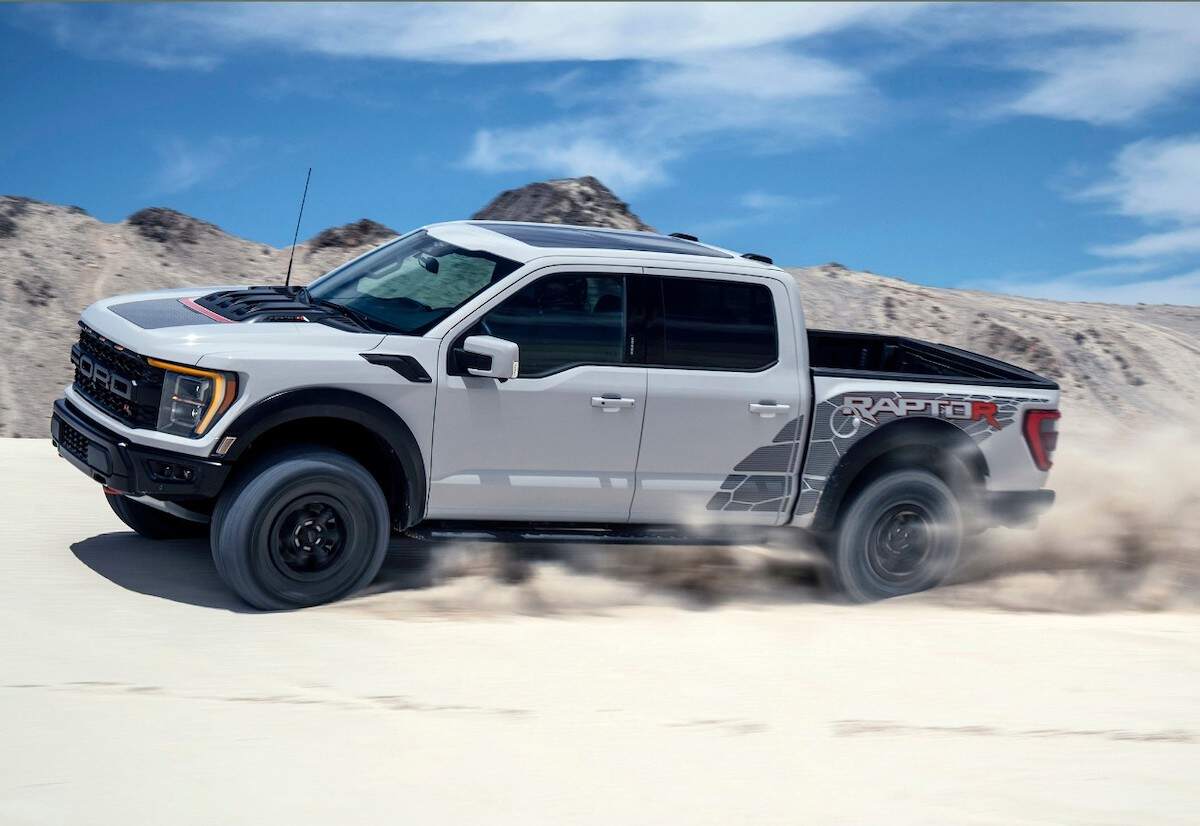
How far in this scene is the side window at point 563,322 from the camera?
6.07m

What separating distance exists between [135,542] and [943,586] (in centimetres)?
434

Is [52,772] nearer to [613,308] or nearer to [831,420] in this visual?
[613,308]

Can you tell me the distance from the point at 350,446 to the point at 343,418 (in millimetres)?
282

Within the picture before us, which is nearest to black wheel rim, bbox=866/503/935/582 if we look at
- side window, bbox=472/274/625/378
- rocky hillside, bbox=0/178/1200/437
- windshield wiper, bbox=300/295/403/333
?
side window, bbox=472/274/625/378

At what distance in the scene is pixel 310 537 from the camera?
584cm

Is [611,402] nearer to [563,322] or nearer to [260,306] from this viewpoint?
[563,322]

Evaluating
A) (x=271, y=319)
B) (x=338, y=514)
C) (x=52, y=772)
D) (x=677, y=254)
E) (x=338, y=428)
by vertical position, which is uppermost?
(x=677, y=254)

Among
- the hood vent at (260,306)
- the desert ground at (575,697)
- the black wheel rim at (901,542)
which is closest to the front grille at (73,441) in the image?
the desert ground at (575,697)

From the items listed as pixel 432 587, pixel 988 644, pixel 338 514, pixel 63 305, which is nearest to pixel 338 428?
pixel 338 514

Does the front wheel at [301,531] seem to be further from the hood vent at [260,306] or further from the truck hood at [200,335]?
the hood vent at [260,306]

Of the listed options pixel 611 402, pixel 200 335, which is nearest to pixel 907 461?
pixel 611 402

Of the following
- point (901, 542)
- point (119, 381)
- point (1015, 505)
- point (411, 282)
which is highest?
point (411, 282)

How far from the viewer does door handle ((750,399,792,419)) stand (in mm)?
6465

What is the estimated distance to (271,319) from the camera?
5988mm
